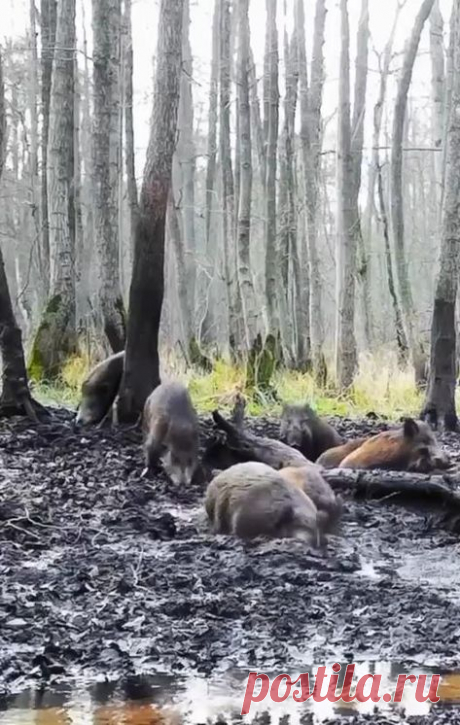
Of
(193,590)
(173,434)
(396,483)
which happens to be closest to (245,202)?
(173,434)

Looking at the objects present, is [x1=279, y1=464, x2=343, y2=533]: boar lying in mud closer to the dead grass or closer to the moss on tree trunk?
the dead grass

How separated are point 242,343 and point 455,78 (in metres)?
7.77

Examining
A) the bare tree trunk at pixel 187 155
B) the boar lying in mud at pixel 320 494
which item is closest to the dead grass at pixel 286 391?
the boar lying in mud at pixel 320 494

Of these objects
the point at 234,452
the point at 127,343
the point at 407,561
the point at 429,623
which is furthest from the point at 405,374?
the point at 429,623

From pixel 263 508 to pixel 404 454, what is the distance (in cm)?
274

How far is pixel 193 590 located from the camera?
6000mm

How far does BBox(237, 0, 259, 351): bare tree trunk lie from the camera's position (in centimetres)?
1694

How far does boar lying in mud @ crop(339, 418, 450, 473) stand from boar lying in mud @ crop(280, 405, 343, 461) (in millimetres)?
1313

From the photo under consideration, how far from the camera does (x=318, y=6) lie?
2081 cm

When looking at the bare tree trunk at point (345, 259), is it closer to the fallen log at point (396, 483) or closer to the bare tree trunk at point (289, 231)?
the bare tree trunk at point (289, 231)

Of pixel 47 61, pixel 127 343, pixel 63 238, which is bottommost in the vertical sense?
pixel 127 343

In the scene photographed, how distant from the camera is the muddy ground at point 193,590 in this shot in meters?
4.96

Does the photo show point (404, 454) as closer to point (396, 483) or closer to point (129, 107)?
point (396, 483)

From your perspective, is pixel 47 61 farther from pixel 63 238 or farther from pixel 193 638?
pixel 193 638
